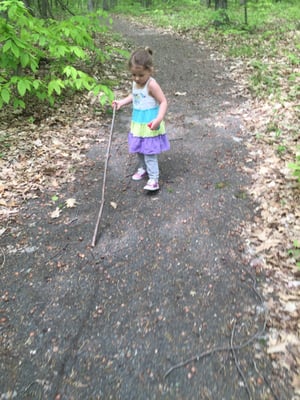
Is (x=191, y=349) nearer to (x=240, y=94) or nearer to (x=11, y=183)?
(x=11, y=183)

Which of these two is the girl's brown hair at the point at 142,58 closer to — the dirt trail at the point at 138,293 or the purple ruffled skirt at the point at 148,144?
the purple ruffled skirt at the point at 148,144

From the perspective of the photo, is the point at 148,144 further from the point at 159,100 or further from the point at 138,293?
the point at 138,293

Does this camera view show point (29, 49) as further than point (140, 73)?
Yes

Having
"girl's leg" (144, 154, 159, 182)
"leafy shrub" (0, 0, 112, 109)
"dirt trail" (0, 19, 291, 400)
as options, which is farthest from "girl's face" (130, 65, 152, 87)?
"leafy shrub" (0, 0, 112, 109)

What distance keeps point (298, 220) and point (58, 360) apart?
9.26 feet

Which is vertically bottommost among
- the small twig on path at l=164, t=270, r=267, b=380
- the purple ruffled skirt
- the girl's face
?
the small twig on path at l=164, t=270, r=267, b=380

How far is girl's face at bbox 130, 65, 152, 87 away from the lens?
130 inches

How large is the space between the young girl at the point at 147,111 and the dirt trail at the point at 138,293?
1.98ft

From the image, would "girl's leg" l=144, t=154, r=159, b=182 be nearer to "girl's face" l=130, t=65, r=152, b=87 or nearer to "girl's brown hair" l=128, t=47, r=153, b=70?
"girl's face" l=130, t=65, r=152, b=87

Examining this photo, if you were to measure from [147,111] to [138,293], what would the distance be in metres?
2.07

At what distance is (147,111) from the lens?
366 centimetres

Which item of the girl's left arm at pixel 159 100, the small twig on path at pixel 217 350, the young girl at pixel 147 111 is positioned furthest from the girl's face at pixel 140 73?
the small twig on path at pixel 217 350

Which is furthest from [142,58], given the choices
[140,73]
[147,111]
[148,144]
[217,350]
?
[217,350]

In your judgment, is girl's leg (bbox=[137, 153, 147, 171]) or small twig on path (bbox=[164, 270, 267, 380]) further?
girl's leg (bbox=[137, 153, 147, 171])
